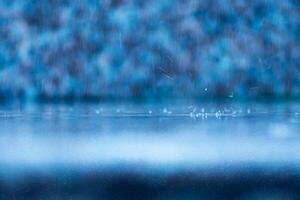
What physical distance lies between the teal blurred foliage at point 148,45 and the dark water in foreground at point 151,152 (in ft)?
0.27

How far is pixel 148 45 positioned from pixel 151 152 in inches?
15.6

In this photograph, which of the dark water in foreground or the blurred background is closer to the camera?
the dark water in foreground

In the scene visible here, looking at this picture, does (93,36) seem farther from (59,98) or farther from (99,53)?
(59,98)

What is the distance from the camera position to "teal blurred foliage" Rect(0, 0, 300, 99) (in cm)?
103

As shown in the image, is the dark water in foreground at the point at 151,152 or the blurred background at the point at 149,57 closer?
the dark water in foreground at the point at 151,152

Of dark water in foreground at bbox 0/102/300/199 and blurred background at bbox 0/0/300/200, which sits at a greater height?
blurred background at bbox 0/0/300/200

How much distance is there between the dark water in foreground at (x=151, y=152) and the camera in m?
0.54

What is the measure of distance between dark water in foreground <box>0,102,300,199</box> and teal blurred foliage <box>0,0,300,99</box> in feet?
0.27

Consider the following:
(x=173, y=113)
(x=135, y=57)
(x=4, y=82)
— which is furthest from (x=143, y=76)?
(x=4, y=82)

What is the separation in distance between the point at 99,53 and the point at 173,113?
0.66 ft

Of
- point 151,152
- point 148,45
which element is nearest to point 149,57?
point 148,45

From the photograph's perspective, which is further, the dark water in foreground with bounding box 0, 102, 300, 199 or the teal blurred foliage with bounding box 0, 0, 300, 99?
the teal blurred foliage with bounding box 0, 0, 300, 99

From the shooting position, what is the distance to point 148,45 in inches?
40.7

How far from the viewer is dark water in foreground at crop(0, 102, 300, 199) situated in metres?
0.54
